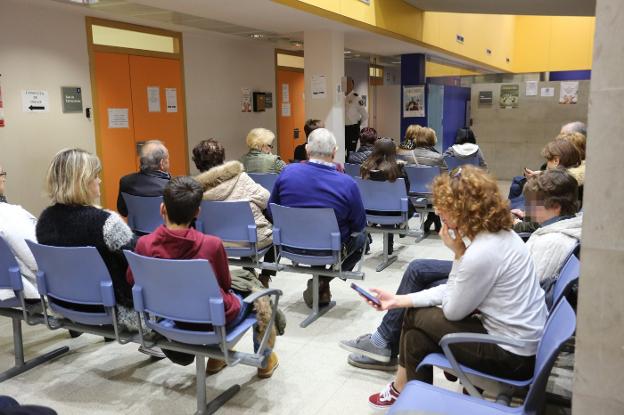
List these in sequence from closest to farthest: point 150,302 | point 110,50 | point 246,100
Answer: point 150,302 < point 110,50 < point 246,100

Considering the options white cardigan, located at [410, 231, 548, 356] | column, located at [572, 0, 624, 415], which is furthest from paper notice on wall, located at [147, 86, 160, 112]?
column, located at [572, 0, 624, 415]

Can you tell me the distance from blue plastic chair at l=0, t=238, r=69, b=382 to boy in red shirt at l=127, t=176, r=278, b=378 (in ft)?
2.48

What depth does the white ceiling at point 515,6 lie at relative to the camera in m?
7.16

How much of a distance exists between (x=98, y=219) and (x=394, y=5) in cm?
606

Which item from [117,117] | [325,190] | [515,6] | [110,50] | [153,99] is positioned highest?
[515,6]

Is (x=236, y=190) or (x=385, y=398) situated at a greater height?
(x=236, y=190)

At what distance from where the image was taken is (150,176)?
4031mm

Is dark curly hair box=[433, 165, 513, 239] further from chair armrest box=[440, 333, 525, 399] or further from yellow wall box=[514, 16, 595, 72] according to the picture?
yellow wall box=[514, 16, 595, 72]

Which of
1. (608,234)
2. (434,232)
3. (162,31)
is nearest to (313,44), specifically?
(162,31)

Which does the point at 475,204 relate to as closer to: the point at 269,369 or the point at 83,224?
the point at 269,369

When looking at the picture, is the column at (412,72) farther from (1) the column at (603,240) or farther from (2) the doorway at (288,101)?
(1) the column at (603,240)

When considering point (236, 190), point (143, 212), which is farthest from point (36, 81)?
point (236, 190)

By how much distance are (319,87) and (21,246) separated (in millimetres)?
4872

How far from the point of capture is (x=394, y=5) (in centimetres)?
740
